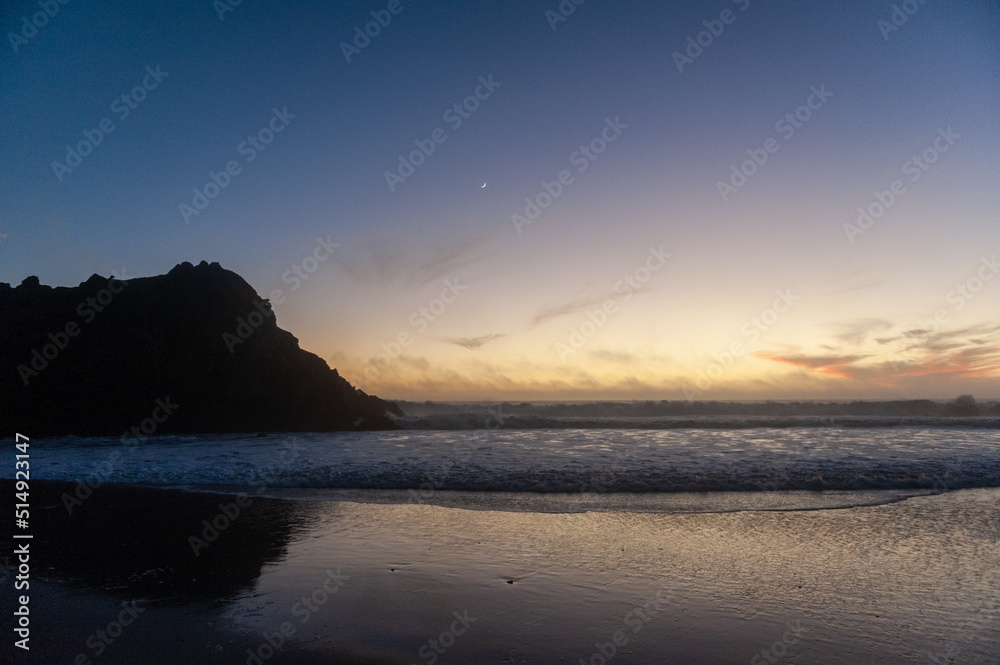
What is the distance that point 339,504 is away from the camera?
35.5ft

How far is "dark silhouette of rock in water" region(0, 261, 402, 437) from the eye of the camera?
2653cm

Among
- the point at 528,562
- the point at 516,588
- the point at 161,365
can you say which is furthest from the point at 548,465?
the point at 161,365

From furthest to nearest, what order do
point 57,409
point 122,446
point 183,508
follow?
1. point 57,409
2. point 122,446
3. point 183,508

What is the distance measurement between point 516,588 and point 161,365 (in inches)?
A: 1132

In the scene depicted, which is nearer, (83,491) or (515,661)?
(515,661)

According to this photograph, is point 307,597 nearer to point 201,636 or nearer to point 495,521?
point 201,636

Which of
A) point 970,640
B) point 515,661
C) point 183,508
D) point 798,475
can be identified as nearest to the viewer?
point 515,661

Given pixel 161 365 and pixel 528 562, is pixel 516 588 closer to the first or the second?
pixel 528 562

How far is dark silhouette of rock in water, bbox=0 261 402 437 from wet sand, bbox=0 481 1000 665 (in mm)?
20189

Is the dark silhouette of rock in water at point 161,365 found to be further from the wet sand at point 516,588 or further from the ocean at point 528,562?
the wet sand at point 516,588

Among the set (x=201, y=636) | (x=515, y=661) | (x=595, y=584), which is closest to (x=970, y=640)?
(x=595, y=584)

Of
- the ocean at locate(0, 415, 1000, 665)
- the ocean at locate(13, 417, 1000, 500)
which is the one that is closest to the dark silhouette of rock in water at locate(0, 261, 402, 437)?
the ocean at locate(13, 417, 1000, 500)

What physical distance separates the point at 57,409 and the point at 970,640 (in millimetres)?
34268

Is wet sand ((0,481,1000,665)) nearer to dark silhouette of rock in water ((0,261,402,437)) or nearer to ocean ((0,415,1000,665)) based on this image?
ocean ((0,415,1000,665))
